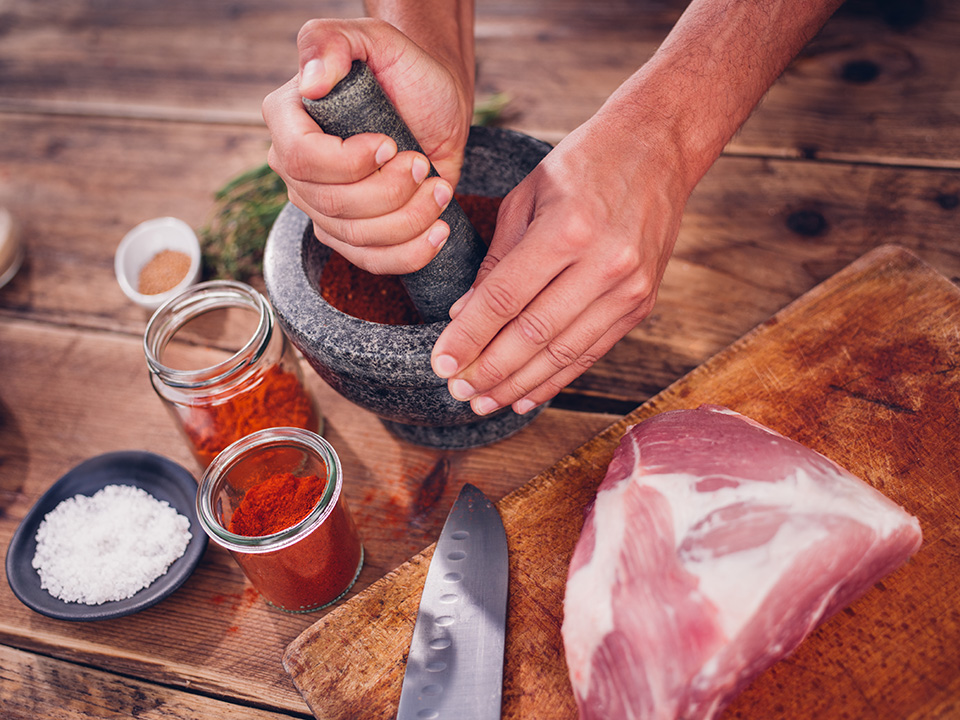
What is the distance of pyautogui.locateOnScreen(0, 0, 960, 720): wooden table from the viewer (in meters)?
1.10

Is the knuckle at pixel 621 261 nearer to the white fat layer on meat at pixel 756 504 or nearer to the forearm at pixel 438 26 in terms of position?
the white fat layer on meat at pixel 756 504

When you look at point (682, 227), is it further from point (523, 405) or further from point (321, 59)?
point (321, 59)

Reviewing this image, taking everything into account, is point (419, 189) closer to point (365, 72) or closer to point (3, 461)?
point (365, 72)

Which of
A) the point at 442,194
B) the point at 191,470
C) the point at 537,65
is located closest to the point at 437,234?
the point at 442,194

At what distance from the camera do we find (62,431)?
4.47ft

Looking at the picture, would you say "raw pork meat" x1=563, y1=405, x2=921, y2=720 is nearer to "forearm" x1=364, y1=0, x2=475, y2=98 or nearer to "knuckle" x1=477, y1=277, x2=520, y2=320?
"knuckle" x1=477, y1=277, x2=520, y2=320

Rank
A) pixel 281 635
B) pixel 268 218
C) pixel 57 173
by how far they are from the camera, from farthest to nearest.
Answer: pixel 57 173 < pixel 268 218 < pixel 281 635

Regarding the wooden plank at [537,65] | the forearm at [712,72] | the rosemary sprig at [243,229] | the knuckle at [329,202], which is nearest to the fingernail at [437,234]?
the knuckle at [329,202]

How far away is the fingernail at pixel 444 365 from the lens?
2.97 feet

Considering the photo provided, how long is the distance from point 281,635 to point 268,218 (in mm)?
907

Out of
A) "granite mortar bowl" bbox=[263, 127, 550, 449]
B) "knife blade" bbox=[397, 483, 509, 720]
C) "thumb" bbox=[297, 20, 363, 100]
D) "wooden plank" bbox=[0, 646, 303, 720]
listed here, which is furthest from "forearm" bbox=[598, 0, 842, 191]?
"wooden plank" bbox=[0, 646, 303, 720]

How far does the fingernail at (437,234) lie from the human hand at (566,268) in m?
0.08

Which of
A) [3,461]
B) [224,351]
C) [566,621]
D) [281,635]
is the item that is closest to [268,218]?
[224,351]

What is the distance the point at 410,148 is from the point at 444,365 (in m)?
0.31
